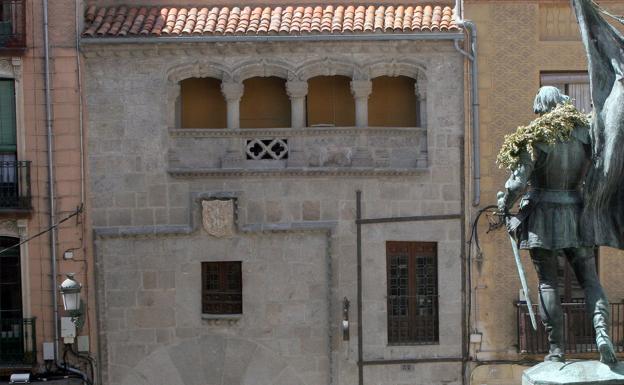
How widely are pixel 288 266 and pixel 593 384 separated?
33.5 ft

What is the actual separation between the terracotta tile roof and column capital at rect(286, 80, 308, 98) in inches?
30.4

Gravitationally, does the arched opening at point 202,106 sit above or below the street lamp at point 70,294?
above

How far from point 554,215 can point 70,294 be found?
393 inches

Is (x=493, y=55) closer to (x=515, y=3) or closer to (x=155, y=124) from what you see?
(x=515, y=3)

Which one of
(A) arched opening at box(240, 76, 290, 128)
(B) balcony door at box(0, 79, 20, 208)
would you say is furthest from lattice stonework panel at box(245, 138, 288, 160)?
(B) balcony door at box(0, 79, 20, 208)

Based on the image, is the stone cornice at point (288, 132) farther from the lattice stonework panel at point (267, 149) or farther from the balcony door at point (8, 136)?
the balcony door at point (8, 136)

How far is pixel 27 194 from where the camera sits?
20.1 metres

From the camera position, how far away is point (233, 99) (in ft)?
66.5

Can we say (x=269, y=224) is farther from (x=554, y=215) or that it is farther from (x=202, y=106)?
(x=554, y=215)

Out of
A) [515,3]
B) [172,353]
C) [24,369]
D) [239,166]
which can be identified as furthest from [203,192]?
[515,3]

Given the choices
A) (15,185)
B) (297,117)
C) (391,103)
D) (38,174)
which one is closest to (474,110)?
(391,103)

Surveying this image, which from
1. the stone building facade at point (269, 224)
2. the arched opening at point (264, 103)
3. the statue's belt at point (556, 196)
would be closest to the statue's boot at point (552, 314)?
the statue's belt at point (556, 196)

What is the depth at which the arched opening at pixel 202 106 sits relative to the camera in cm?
2086

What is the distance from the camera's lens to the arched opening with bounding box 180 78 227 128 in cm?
2086
